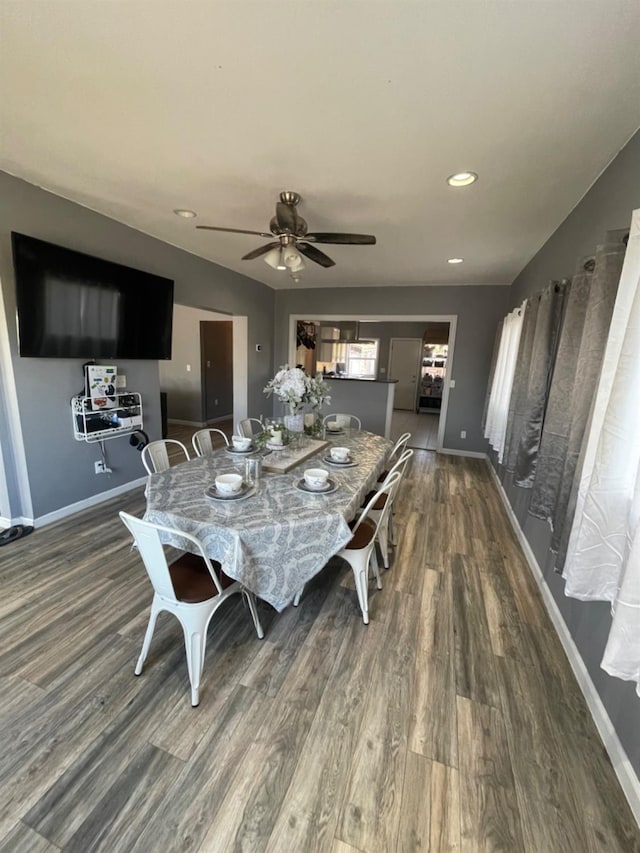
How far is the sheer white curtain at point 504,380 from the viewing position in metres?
3.40

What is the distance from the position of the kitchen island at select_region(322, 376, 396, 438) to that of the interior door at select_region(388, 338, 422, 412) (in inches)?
171

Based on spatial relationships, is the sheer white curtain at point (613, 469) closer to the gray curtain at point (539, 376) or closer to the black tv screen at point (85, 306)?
the gray curtain at point (539, 376)

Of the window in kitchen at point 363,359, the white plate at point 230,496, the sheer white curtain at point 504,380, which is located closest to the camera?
the white plate at point 230,496

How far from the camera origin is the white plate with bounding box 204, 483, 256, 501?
176 centimetres

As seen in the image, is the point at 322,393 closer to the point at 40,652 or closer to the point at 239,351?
the point at 40,652

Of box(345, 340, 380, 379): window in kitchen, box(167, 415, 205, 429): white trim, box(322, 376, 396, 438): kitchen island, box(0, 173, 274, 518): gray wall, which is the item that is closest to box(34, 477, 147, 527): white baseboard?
box(0, 173, 274, 518): gray wall

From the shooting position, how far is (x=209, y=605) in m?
1.52

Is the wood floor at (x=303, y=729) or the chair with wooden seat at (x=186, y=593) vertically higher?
the chair with wooden seat at (x=186, y=593)

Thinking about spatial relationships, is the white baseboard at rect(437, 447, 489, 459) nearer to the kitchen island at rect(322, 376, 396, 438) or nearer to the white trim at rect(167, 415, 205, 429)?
the kitchen island at rect(322, 376, 396, 438)

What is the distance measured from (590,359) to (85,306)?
3521mm

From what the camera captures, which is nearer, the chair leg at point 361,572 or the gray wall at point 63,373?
the chair leg at point 361,572

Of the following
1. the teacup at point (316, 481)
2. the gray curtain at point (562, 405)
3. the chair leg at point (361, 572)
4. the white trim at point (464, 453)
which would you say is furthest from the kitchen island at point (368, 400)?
the chair leg at point (361, 572)

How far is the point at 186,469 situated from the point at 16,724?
128 cm

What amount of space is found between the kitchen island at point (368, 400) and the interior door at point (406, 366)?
14.3ft
